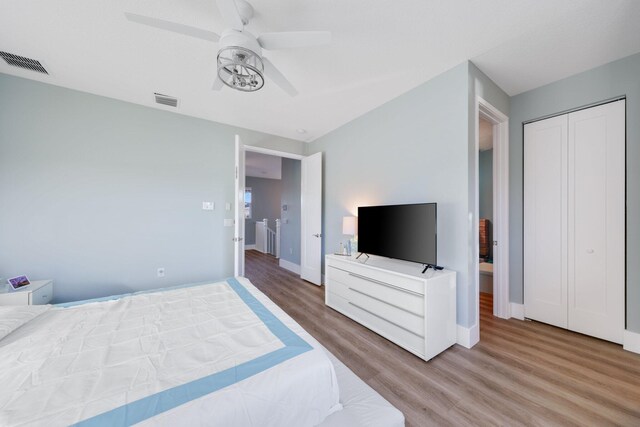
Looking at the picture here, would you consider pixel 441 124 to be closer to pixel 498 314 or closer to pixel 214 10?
pixel 214 10

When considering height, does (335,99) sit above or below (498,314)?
above

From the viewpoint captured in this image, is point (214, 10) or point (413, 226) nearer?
point (214, 10)

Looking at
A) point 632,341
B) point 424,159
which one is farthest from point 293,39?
point 632,341

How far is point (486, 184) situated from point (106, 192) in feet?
20.3

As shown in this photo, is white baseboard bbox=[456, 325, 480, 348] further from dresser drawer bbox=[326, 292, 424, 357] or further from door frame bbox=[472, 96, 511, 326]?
door frame bbox=[472, 96, 511, 326]

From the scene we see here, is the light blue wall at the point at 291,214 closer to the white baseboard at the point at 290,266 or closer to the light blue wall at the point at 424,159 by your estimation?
the white baseboard at the point at 290,266

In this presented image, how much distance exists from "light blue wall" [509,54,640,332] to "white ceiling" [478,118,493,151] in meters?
0.56

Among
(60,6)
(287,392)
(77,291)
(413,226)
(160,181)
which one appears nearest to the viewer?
(287,392)

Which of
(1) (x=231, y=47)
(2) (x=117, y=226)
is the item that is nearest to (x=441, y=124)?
(1) (x=231, y=47)

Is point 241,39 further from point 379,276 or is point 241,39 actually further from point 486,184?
point 486,184

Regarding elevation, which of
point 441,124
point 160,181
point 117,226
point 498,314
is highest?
point 441,124

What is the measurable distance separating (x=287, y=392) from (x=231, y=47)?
6.39ft

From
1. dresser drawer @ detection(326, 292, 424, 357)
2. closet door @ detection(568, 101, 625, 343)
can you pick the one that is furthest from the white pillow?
closet door @ detection(568, 101, 625, 343)

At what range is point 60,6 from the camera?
160 centimetres
